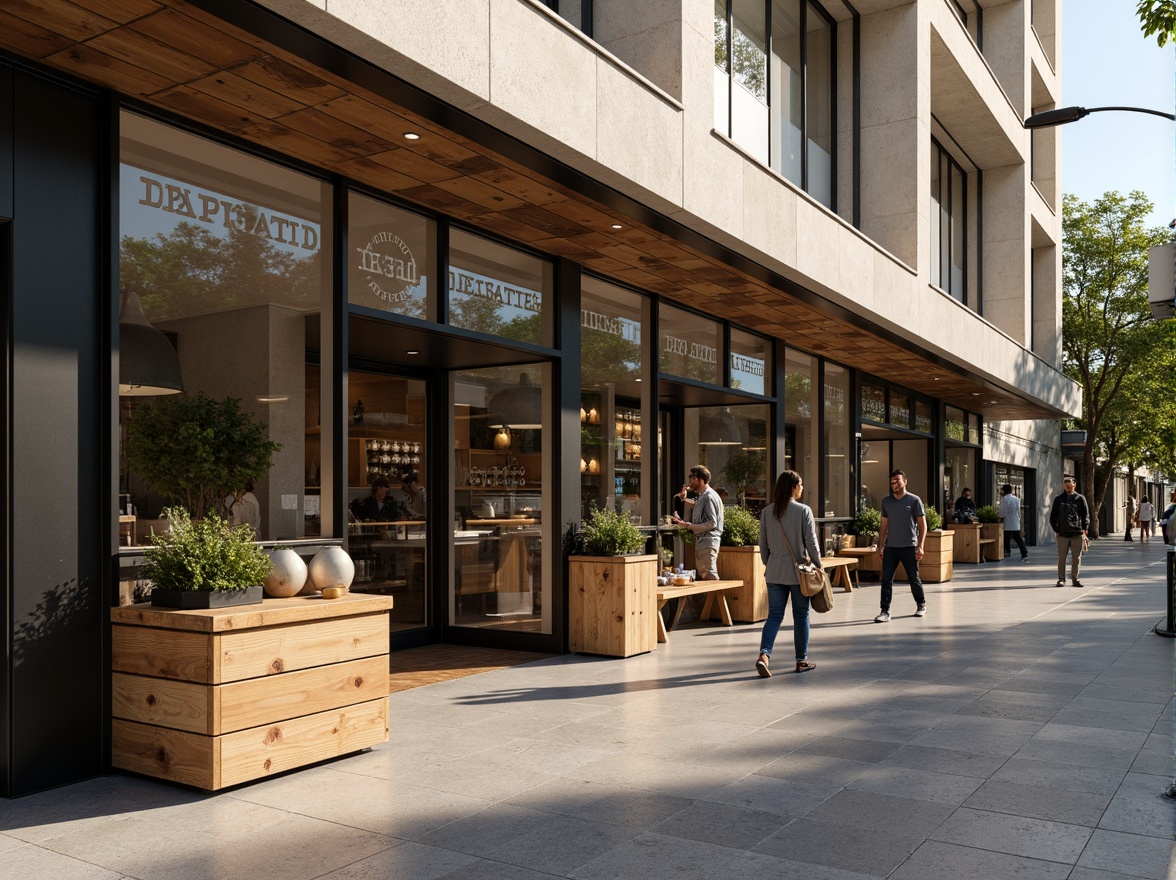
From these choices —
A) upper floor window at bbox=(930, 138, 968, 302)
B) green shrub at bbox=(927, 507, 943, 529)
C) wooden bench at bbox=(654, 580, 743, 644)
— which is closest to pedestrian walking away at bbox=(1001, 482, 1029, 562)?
upper floor window at bbox=(930, 138, 968, 302)

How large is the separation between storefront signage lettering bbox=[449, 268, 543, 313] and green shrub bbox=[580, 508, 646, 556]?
2.24m

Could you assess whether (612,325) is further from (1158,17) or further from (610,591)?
(1158,17)

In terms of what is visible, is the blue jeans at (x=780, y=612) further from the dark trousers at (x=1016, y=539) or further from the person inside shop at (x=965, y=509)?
the dark trousers at (x=1016, y=539)

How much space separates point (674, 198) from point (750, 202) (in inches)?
69.5

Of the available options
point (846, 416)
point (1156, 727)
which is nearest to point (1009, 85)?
point (846, 416)

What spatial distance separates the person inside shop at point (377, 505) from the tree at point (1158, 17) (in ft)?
26.4

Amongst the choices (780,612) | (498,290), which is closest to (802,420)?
(780,612)

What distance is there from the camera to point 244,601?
6043mm

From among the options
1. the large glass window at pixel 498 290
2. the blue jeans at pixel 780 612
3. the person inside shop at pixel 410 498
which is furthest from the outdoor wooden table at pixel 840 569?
the large glass window at pixel 498 290

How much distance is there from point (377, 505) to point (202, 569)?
481 cm

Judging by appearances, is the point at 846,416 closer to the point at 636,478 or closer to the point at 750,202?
the point at 636,478

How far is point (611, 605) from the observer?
10133 mm

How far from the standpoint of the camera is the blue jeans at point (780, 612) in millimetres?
9094

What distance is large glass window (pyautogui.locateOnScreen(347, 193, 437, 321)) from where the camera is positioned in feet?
27.2
